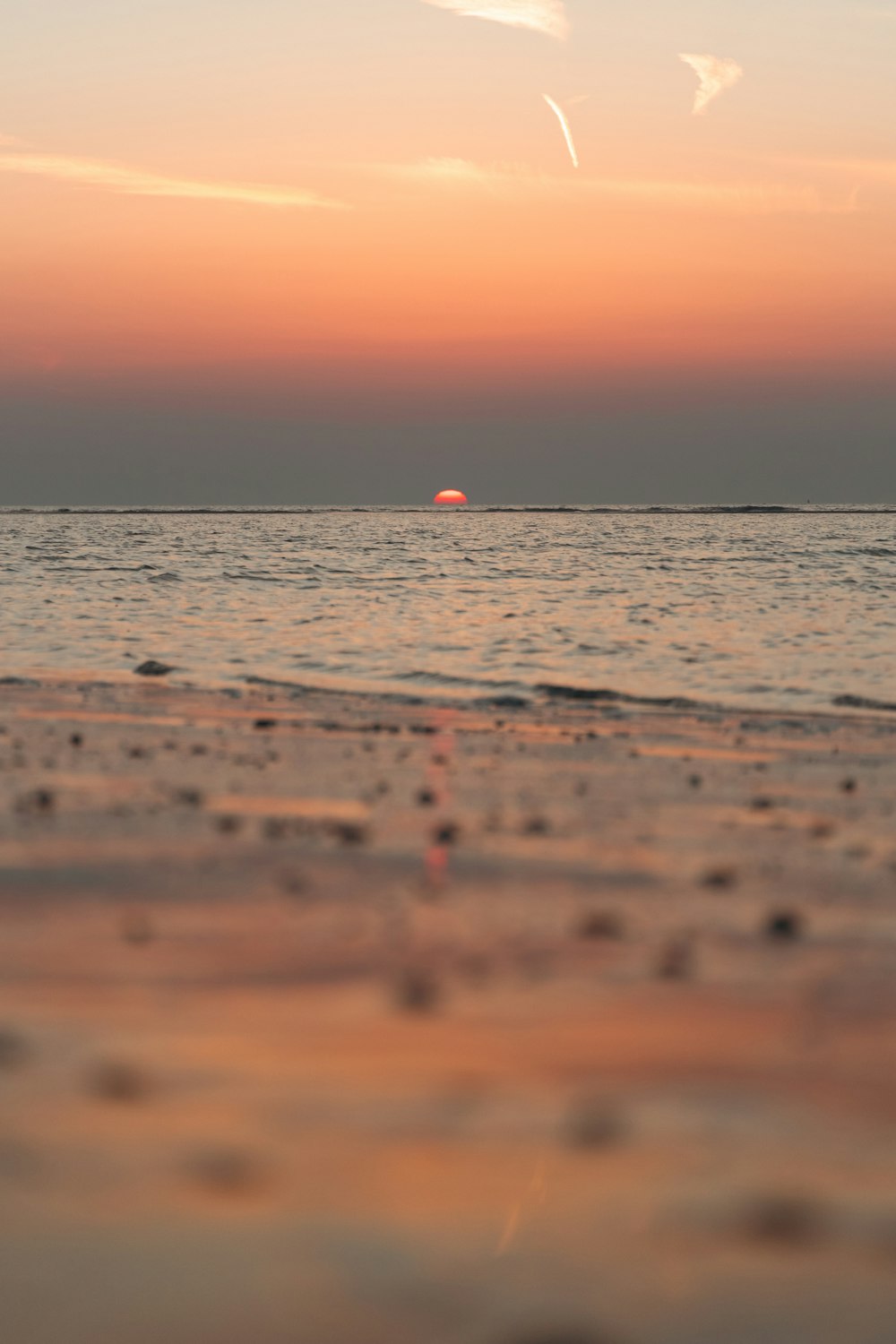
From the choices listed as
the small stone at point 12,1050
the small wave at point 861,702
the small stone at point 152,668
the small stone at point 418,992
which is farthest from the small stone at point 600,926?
the small stone at point 152,668

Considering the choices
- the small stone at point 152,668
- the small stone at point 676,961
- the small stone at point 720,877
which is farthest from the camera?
the small stone at point 152,668

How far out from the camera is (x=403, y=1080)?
422cm

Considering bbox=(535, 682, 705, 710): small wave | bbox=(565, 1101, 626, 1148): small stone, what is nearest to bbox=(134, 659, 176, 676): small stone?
bbox=(535, 682, 705, 710): small wave

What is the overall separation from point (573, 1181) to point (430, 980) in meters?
1.77

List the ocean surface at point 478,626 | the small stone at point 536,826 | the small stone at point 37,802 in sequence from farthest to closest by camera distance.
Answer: the ocean surface at point 478,626 < the small stone at point 37,802 < the small stone at point 536,826

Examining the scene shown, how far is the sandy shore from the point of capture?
3.04 m

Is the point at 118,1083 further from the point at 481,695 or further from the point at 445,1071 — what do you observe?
the point at 481,695

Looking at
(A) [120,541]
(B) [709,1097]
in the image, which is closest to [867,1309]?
(B) [709,1097]

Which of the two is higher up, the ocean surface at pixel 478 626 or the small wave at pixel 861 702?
the ocean surface at pixel 478 626

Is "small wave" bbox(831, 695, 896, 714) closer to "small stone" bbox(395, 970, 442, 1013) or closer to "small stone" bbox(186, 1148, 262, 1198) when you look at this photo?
"small stone" bbox(395, 970, 442, 1013)

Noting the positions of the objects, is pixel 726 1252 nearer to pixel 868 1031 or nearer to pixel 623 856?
pixel 868 1031

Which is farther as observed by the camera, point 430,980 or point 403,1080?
point 430,980

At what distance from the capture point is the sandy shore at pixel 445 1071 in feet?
9.97

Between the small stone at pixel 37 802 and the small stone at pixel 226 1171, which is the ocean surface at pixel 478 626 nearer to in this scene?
the small stone at pixel 37 802
